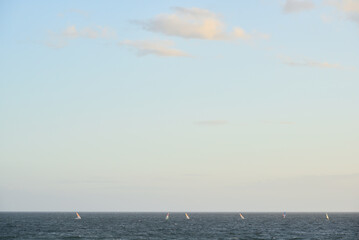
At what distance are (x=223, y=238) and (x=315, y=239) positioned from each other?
19680mm

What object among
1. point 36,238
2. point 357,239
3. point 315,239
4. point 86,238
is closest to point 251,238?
point 315,239

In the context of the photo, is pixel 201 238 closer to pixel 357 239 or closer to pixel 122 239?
pixel 122 239

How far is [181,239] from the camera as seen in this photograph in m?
104

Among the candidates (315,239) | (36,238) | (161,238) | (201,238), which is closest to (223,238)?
(201,238)

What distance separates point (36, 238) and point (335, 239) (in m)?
63.3

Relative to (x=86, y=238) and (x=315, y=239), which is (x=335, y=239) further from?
(x=86, y=238)

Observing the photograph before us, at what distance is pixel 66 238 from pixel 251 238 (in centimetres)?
3904

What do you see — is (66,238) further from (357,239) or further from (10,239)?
(357,239)

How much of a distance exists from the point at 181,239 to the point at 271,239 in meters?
19.0

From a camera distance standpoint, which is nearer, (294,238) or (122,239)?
(122,239)

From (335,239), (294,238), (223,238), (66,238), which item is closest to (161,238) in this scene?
(223,238)

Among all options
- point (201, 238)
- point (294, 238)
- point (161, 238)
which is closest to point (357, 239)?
point (294, 238)

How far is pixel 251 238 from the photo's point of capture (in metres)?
108

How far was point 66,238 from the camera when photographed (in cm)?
10600
